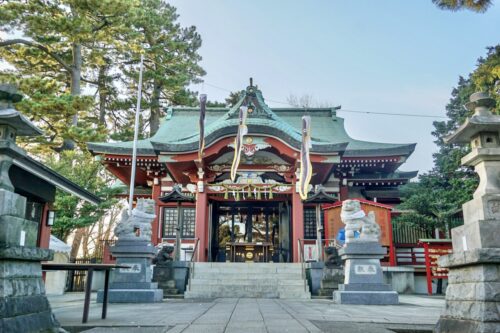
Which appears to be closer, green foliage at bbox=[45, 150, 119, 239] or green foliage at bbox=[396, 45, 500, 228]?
green foliage at bbox=[396, 45, 500, 228]

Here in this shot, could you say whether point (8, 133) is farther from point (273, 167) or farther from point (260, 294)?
point (273, 167)

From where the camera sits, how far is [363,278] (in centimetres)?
961

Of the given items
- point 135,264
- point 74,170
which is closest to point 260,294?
point 135,264

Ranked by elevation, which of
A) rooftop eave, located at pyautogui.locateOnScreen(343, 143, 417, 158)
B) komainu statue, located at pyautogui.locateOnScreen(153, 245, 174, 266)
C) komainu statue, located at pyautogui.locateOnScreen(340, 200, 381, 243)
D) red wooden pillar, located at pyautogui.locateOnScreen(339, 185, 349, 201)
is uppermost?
rooftop eave, located at pyautogui.locateOnScreen(343, 143, 417, 158)

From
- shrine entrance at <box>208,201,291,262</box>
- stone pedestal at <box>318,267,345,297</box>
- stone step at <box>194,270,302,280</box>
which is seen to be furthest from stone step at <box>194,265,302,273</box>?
shrine entrance at <box>208,201,291,262</box>

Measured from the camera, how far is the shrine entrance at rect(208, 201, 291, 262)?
17.3 meters

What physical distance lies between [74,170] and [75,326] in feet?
43.7

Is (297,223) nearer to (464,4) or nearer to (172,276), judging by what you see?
(172,276)

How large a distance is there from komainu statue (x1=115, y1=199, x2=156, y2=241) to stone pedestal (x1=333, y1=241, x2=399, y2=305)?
213 inches

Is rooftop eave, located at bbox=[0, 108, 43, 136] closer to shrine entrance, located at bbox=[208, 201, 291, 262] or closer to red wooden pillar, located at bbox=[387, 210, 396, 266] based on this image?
shrine entrance, located at bbox=[208, 201, 291, 262]

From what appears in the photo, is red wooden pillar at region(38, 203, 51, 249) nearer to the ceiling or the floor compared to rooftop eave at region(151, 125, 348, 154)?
nearer to the floor

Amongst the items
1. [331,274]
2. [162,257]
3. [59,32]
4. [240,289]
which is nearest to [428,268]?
[331,274]

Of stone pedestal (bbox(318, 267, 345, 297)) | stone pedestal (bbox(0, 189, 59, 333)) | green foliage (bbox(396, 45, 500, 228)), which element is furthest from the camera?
green foliage (bbox(396, 45, 500, 228))

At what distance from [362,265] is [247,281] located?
445 cm
